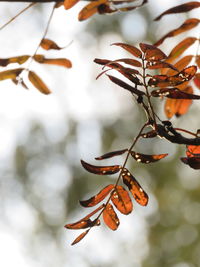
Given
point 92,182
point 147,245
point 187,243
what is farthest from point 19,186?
point 187,243

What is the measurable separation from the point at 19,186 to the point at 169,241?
2753 millimetres

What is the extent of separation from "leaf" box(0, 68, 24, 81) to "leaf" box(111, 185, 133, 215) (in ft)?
1.05

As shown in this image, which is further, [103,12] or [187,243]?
[187,243]

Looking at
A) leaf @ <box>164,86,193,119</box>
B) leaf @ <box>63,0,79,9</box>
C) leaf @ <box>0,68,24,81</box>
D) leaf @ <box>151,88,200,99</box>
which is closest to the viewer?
leaf @ <box>151,88,200,99</box>

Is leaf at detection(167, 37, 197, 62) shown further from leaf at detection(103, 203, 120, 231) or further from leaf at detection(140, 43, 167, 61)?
leaf at detection(103, 203, 120, 231)

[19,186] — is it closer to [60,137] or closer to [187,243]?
[60,137]

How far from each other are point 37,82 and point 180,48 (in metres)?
0.32

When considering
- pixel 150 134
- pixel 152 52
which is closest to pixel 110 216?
pixel 150 134

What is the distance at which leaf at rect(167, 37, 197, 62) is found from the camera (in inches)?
35.4

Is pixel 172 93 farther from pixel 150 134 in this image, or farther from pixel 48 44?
pixel 48 44

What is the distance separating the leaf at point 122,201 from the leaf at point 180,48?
0.95 feet

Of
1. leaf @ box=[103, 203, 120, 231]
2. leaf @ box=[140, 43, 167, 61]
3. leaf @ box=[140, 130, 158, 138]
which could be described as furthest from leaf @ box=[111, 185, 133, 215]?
leaf @ box=[140, 43, 167, 61]

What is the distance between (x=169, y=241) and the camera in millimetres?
6758

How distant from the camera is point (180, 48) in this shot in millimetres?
920
